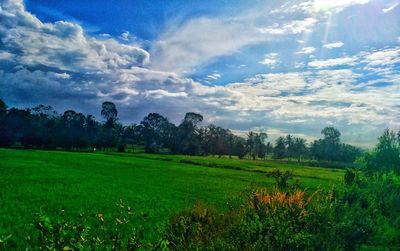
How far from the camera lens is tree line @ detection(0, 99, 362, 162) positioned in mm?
112500

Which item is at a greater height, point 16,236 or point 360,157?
point 360,157

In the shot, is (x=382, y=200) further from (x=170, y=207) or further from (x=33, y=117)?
(x=33, y=117)

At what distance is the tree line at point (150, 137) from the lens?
11250cm

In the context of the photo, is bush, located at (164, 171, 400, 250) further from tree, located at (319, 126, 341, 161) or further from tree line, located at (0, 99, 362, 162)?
tree, located at (319, 126, 341, 161)

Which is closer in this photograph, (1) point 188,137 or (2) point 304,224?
(2) point 304,224

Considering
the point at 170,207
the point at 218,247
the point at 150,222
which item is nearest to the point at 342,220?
the point at 218,247

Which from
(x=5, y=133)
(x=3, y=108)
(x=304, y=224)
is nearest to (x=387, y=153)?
(x=304, y=224)

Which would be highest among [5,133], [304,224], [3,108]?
[3,108]

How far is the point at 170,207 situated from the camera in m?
23.5

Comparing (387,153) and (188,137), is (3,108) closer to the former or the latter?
(188,137)

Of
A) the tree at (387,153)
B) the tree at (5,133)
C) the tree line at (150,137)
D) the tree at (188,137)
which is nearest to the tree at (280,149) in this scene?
the tree line at (150,137)

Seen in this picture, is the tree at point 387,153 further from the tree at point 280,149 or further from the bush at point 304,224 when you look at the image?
the tree at point 280,149

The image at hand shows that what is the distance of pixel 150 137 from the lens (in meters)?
150

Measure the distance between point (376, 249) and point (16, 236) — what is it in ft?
39.4
